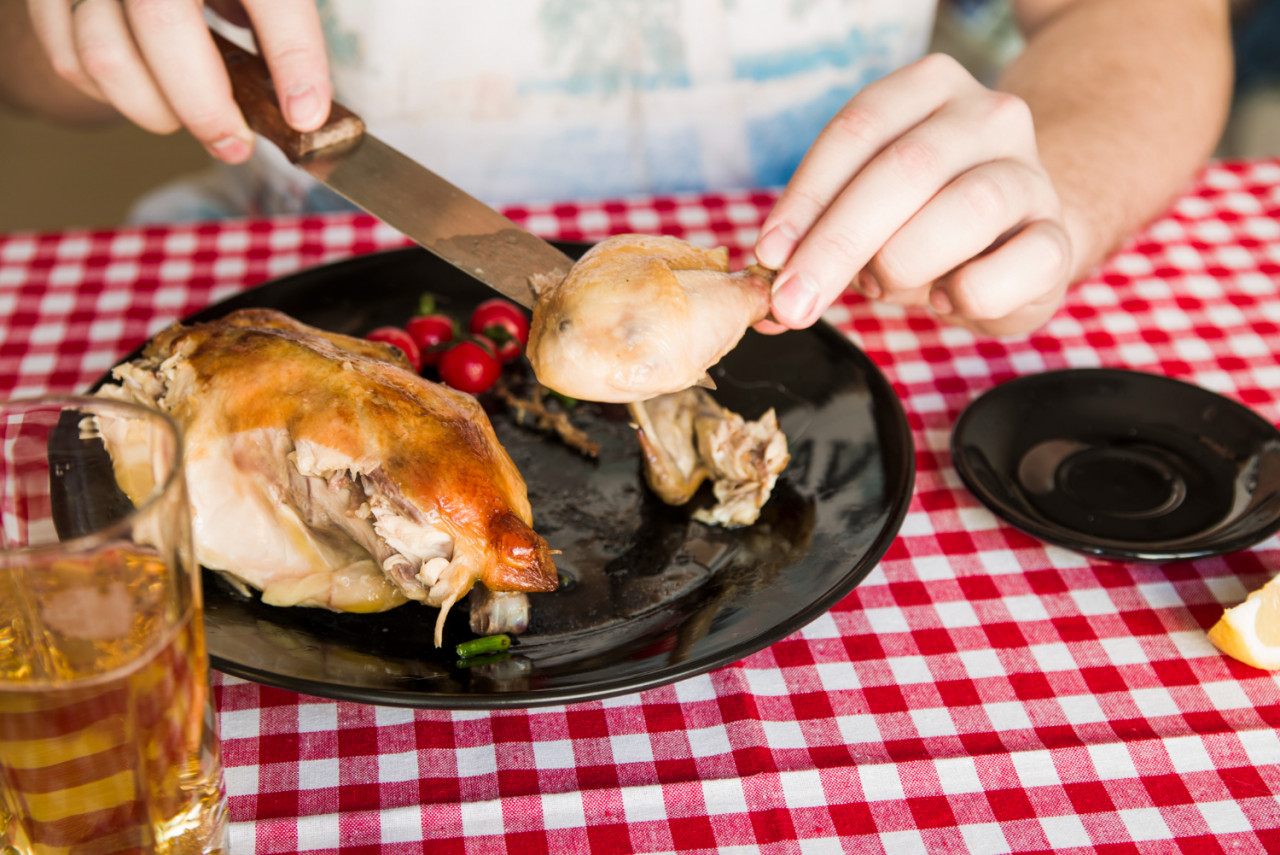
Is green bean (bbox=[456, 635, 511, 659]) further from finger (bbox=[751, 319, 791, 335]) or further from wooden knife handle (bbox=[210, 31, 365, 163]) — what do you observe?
wooden knife handle (bbox=[210, 31, 365, 163])

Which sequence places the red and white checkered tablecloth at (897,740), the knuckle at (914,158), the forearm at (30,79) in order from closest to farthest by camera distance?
the red and white checkered tablecloth at (897,740) < the knuckle at (914,158) < the forearm at (30,79)

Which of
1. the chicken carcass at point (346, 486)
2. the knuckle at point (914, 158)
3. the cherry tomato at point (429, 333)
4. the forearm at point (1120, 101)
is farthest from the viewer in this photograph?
the forearm at point (1120, 101)

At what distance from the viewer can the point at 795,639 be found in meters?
1.18

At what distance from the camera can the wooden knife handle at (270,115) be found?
1367 millimetres

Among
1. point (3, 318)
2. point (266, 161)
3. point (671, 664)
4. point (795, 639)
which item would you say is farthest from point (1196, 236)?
point (3, 318)

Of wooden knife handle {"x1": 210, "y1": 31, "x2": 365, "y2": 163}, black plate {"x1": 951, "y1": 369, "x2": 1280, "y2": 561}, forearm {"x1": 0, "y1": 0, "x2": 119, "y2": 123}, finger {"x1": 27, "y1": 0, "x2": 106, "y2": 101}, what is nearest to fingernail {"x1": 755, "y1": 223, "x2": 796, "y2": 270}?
black plate {"x1": 951, "y1": 369, "x2": 1280, "y2": 561}

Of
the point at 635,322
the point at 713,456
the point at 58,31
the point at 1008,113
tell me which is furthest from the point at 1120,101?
the point at 58,31

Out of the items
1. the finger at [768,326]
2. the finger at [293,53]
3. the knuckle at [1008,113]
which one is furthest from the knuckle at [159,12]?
the knuckle at [1008,113]

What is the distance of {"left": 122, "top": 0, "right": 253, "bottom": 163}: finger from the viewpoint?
1305mm

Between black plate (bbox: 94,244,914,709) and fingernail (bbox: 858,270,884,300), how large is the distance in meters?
0.11

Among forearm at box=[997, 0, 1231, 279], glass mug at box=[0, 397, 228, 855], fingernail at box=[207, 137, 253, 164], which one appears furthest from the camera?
forearm at box=[997, 0, 1231, 279]

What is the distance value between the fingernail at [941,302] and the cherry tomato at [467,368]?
2.17ft

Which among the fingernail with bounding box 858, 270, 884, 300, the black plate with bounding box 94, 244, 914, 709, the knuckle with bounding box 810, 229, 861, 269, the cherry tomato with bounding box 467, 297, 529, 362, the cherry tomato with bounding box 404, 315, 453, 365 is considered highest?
the knuckle with bounding box 810, 229, 861, 269

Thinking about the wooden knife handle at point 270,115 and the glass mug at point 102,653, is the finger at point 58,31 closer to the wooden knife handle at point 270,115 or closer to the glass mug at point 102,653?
the wooden knife handle at point 270,115
